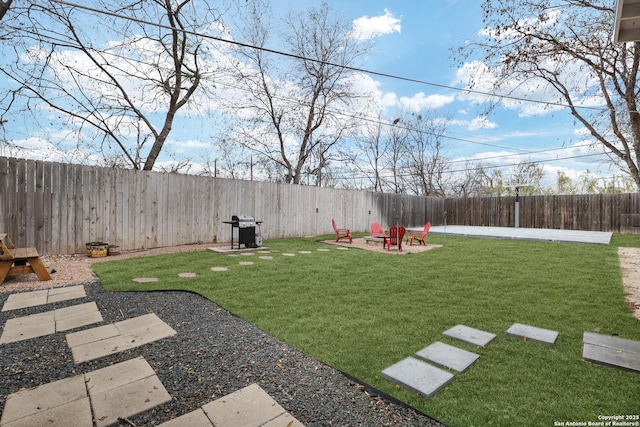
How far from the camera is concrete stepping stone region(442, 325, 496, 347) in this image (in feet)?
8.05

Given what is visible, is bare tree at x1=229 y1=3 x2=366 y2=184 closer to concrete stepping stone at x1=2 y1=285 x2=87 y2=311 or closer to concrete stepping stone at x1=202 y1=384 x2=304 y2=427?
concrete stepping stone at x1=2 y1=285 x2=87 y2=311

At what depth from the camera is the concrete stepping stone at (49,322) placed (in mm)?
2570

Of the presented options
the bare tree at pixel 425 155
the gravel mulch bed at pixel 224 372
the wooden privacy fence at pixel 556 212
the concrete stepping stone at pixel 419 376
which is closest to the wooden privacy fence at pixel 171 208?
the wooden privacy fence at pixel 556 212

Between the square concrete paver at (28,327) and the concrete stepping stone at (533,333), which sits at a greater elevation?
the concrete stepping stone at (533,333)

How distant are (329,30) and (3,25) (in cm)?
1107

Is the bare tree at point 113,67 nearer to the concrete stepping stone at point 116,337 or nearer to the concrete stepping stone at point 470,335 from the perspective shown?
the concrete stepping stone at point 116,337

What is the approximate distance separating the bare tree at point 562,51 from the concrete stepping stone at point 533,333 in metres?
6.61

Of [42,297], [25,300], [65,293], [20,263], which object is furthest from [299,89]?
[25,300]

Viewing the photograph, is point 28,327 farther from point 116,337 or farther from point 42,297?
point 42,297

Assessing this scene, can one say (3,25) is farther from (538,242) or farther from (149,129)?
(538,242)

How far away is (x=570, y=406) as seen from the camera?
166cm

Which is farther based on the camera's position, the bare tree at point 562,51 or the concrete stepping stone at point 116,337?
the bare tree at point 562,51

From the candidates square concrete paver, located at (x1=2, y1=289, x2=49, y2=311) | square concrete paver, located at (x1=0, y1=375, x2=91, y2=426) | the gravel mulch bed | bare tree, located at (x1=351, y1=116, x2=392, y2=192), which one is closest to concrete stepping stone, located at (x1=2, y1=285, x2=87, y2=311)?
square concrete paver, located at (x1=2, y1=289, x2=49, y2=311)

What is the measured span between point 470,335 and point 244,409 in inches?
76.4
